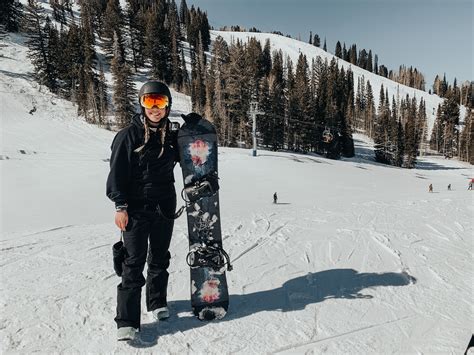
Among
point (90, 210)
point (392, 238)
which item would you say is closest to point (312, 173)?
point (90, 210)

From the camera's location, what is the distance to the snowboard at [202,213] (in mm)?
4043

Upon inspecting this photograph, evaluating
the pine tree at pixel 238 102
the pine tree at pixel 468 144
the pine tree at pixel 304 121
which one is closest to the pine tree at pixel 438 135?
the pine tree at pixel 468 144

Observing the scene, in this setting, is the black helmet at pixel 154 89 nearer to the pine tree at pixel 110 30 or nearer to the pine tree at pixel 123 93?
the pine tree at pixel 123 93

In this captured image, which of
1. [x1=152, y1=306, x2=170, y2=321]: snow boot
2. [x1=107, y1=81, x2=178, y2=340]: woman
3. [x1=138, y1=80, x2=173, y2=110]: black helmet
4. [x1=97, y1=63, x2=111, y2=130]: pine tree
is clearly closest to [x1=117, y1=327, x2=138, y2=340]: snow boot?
[x1=107, y1=81, x2=178, y2=340]: woman

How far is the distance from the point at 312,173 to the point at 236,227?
70.5ft

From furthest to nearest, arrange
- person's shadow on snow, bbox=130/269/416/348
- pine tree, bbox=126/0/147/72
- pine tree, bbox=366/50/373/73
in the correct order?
pine tree, bbox=366/50/373/73 < pine tree, bbox=126/0/147/72 < person's shadow on snow, bbox=130/269/416/348

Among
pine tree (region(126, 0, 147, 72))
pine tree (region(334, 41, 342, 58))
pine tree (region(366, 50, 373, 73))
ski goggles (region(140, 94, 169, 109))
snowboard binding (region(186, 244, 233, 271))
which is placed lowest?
snowboard binding (region(186, 244, 233, 271))

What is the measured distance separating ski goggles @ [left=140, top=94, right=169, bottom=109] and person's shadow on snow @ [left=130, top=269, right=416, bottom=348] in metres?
2.35

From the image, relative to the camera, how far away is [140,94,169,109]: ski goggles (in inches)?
144

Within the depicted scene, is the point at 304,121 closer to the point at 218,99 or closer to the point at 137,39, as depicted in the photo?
the point at 218,99

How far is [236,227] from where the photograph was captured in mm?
8469

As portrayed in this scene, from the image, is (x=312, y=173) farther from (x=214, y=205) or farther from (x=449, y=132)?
(x=449, y=132)

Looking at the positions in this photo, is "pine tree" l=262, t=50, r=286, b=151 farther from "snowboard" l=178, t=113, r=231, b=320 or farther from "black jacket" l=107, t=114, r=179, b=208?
"black jacket" l=107, t=114, r=179, b=208

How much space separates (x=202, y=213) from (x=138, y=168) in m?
1.00
